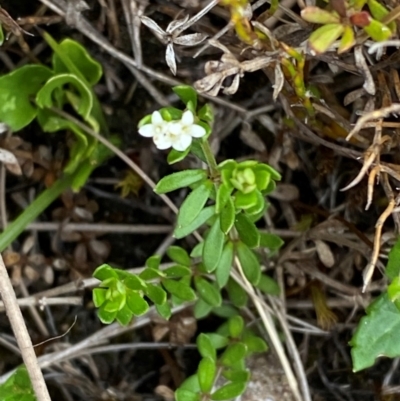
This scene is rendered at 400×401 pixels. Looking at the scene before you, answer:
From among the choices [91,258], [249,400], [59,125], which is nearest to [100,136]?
[59,125]

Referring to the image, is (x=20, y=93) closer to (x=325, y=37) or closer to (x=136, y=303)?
(x=136, y=303)

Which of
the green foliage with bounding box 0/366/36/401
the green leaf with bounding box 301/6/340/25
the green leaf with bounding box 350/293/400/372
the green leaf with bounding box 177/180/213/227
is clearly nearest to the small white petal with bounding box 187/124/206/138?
the green leaf with bounding box 177/180/213/227

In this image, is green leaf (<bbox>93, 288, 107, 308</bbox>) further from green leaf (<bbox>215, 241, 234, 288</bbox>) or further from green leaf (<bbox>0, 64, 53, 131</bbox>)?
green leaf (<bbox>0, 64, 53, 131</bbox>)

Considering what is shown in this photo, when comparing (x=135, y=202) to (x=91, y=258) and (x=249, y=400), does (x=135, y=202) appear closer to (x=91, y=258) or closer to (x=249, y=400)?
(x=91, y=258)

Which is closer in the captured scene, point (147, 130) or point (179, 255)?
point (147, 130)

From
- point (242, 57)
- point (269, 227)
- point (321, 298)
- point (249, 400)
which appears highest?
point (242, 57)

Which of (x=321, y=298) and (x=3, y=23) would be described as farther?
(x=321, y=298)

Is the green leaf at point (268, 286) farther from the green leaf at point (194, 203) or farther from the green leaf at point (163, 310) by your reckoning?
the green leaf at point (194, 203)

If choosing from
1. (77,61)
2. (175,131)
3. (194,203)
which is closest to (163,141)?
(175,131)
